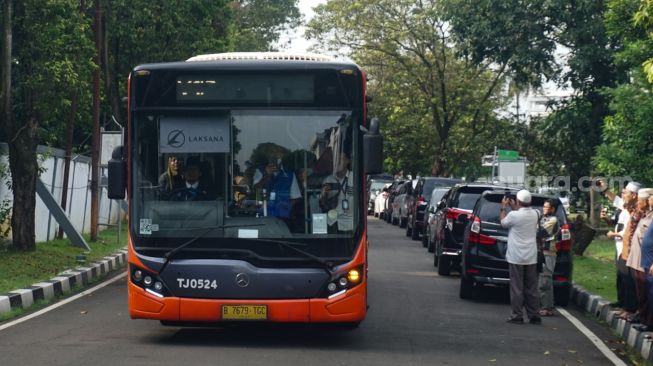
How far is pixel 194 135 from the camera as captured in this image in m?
11.2

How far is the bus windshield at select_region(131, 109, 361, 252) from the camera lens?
11.2 metres

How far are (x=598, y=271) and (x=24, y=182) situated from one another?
11.2m

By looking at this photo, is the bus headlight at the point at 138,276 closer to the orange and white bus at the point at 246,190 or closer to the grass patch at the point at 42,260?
the orange and white bus at the point at 246,190

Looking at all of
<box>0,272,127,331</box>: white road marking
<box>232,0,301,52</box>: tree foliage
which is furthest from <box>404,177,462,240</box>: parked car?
<box>232,0,301,52</box>: tree foliage

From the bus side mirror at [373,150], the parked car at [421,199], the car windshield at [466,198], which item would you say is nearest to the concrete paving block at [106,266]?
the car windshield at [466,198]

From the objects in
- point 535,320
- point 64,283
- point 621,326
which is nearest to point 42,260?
point 64,283

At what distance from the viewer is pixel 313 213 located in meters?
11.2

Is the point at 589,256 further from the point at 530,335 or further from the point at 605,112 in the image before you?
the point at 530,335

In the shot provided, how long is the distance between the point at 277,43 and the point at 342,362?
5879 cm

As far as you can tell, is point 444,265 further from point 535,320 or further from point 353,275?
point 353,275

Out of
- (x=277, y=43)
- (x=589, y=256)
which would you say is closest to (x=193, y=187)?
(x=589, y=256)

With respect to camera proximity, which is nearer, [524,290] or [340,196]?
[340,196]

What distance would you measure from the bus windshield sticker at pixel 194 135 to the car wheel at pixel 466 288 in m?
6.93

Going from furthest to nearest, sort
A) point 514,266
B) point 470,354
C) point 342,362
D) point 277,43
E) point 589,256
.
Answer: point 277,43
point 589,256
point 514,266
point 470,354
point 342,362
